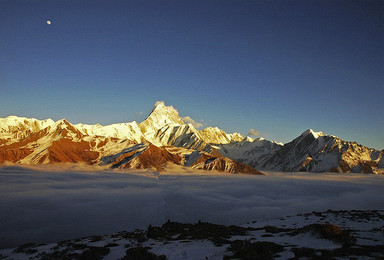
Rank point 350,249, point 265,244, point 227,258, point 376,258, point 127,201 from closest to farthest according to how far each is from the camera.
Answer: point 376,258, point 350,249, point 227,258, point 265,244, point 127,201

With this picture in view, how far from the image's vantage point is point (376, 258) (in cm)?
1583

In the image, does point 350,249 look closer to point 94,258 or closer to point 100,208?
point 94,258

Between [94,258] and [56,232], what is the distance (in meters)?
67.1

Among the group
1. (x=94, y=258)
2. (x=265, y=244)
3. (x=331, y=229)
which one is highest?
(x=331, y=229)

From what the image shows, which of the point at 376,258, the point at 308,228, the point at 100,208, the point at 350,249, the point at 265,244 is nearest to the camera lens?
the point at 376,258

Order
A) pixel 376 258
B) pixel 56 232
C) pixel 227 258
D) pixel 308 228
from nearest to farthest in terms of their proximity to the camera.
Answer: pixel 376 258
pixel 227 258
pixel 308 228
pixel 56 232

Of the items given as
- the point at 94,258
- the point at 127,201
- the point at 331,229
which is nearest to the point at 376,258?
the point at 331,229

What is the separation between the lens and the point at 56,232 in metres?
79.4

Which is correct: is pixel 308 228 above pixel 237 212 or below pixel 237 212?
above

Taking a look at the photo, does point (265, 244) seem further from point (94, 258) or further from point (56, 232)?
point (56, 232)

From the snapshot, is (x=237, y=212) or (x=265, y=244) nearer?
(x=265, y=244)

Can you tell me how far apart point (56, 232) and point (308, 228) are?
270ft

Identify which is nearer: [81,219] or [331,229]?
[331,229]

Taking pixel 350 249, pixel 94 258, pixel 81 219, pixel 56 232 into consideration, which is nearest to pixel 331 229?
pixel 350 249
